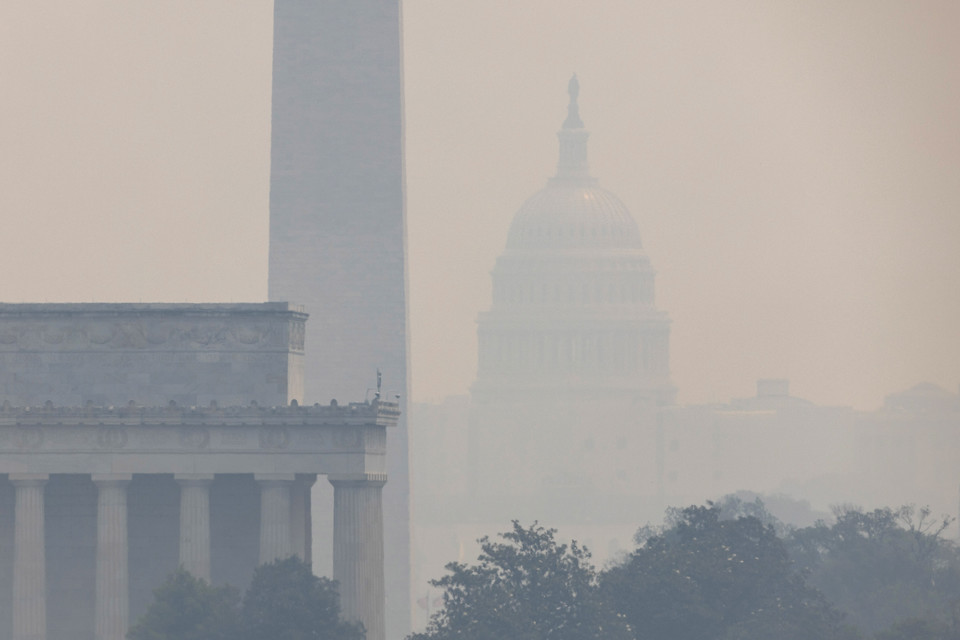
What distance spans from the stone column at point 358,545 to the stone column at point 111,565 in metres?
10.8

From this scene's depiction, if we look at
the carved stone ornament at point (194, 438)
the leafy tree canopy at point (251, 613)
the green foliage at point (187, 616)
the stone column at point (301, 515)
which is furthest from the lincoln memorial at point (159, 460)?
the green foliage at point (187, 616)

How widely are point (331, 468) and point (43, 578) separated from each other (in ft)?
53.0

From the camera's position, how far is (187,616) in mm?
157125

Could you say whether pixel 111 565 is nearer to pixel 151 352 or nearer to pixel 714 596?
pixel 151 352

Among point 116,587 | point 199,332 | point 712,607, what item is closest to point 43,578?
point 116,587

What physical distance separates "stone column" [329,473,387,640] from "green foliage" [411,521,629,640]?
3.51m

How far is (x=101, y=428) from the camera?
554 feet

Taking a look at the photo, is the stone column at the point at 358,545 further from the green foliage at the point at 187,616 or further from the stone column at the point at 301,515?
the green foliage at the point at 187,616

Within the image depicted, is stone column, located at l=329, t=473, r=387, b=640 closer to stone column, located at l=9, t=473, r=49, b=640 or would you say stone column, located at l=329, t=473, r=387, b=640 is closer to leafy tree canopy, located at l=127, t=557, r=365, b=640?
leafy tree canopy, located at l=127, t=557, r=365, b=640

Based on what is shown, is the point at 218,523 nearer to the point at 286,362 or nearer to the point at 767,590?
the point at 286,362

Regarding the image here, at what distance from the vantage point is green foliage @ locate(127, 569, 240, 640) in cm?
15688

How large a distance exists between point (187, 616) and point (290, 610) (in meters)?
4.76

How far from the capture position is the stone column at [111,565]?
16975 cm

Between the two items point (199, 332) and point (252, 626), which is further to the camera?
point (199, 332)
